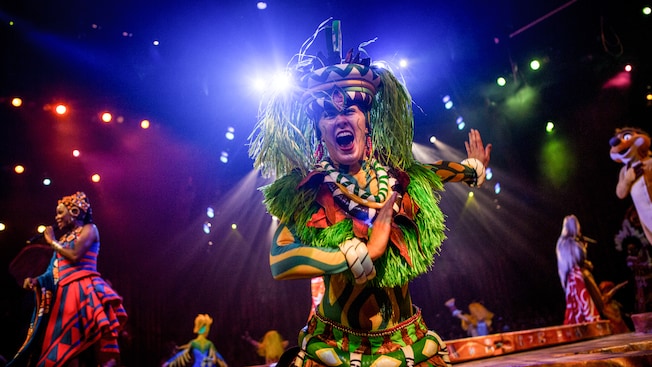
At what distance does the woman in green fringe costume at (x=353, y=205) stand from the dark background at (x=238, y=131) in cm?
367

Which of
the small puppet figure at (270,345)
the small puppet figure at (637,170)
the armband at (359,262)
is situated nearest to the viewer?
the armband at (359,262)

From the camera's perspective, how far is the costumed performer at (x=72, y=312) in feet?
10.1

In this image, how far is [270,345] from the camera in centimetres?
773

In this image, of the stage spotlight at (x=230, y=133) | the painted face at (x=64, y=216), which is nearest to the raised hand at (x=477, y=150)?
the painted face at (x=64, y=216)

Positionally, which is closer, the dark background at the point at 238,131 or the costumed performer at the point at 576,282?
the costumed performer at the point at 576,282

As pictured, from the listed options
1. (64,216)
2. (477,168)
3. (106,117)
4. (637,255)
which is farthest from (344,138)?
(637,255)

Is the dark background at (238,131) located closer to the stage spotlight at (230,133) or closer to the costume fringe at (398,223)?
the stage spotlight at (230,133)

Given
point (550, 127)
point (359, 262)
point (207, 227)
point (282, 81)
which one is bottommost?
point (359, 262)

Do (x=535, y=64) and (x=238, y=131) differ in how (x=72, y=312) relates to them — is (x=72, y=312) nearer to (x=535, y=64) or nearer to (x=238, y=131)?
(x=238, y=131)

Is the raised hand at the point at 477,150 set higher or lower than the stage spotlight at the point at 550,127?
lower

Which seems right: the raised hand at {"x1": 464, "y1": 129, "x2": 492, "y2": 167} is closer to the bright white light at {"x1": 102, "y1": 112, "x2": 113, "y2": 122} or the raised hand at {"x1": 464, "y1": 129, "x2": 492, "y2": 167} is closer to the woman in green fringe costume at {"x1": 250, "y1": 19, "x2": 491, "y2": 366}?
the woman in green fringe costume at {"x1": 250, "y1": 19, "x2": 491, "y2": 366}

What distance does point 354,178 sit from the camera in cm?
159

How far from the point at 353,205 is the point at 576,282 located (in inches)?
190

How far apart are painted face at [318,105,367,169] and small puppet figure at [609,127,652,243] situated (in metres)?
4.44
